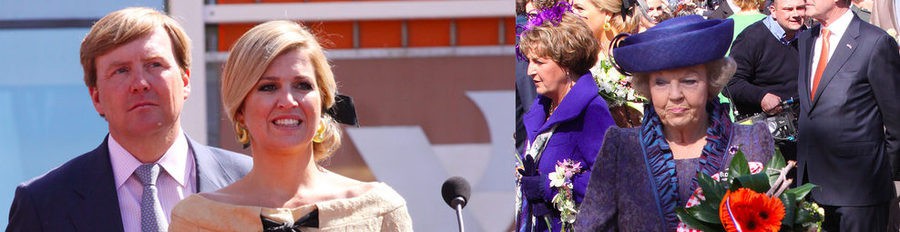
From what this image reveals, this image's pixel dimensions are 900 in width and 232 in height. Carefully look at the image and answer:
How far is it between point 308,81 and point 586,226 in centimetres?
95

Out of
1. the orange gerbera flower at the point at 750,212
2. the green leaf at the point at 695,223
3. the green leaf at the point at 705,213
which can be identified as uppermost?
the orange gerbera flower at the point at 750,212

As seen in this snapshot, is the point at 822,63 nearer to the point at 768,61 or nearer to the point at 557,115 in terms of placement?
the point at 768,61

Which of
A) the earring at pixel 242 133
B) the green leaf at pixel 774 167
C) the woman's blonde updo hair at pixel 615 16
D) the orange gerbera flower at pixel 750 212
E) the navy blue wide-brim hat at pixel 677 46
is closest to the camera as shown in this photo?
the earring at pixel 242 133

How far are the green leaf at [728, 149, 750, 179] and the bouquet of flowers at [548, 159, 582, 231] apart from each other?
1142 mm

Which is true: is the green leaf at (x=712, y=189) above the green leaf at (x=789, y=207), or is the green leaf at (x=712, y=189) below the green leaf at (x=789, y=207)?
above

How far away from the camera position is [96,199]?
2.73 meters

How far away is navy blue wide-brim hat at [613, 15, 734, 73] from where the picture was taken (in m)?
3.09

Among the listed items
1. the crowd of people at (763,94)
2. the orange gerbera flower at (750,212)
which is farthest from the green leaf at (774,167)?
the crowd of people at (763,94)

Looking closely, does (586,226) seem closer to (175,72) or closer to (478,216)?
(478,216)

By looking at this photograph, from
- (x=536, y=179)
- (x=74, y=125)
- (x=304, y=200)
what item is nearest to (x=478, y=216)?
(x=536, y=179)

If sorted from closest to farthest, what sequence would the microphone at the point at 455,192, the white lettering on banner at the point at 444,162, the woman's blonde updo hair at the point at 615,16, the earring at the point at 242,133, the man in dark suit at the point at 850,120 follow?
the earring at the point at 242,133, the microphone at the point at 455,192, the white lettering on banner at the point at 444,162, the man in dark suit at the point at 850,120, the woman's blonde updo hair at the point at 615,16

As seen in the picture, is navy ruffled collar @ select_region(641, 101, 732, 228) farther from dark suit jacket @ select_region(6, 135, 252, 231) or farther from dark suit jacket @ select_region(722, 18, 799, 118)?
dark suit jacket @ select_region(722, 18, 799, 118)

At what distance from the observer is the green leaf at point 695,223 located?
2906 millimetres

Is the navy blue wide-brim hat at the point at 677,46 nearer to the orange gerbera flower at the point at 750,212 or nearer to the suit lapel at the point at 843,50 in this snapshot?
the orange gerbera flower at the point at 750,212
